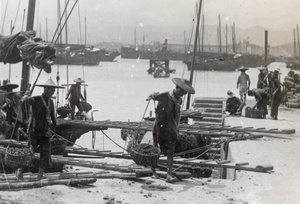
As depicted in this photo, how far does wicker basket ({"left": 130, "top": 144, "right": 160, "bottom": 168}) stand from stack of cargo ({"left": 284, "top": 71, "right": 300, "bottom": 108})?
45.3ft

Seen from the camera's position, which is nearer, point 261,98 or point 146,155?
point 146,155

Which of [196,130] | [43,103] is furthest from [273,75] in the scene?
[43,103]

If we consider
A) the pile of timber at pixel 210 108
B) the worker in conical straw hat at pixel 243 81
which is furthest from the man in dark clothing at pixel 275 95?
the pile of timber at pixel 210 108

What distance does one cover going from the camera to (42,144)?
7.23 metres

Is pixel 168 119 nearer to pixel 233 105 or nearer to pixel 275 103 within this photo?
pixel 275 103

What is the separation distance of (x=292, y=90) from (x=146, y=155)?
56.6 ft

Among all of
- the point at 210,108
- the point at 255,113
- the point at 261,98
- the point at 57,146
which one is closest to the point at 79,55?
the point at 210,108

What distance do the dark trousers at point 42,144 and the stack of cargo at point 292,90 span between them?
15719 mm

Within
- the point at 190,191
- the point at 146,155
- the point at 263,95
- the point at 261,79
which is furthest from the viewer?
the point at 261,79

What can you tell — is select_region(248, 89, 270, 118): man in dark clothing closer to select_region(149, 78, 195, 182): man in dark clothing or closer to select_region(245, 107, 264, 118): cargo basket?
select_region(245, 107, 264, 118): cargo basket

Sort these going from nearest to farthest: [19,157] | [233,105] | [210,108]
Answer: [19,157]
[233,105]
[210,108]

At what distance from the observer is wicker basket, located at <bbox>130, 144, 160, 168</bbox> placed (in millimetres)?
7953

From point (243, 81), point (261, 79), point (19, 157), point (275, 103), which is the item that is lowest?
point (19, 157)

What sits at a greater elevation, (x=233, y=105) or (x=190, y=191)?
(x=233, y=105)
